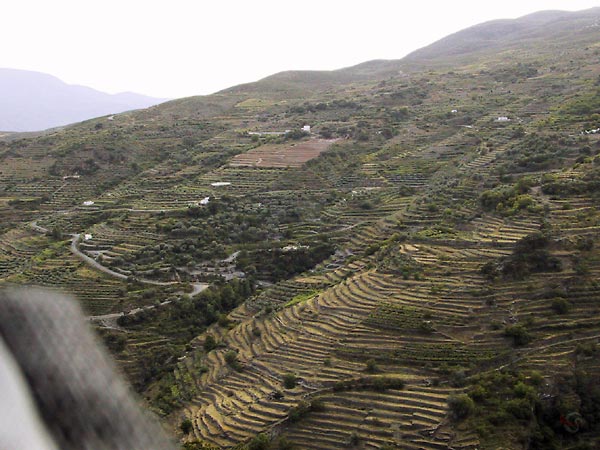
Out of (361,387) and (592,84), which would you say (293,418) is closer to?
(361,387)

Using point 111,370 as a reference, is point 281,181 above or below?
below

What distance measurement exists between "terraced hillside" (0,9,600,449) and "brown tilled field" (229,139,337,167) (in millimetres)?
299

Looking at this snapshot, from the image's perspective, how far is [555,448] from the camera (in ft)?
43.1

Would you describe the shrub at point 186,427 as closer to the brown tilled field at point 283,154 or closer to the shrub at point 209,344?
the shrub at point 209,344

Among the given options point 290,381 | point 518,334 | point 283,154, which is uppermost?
point 283,154

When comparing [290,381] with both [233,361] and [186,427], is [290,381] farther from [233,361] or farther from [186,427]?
[186,427]

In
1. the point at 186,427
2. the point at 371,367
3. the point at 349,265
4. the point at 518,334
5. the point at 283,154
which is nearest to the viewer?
the point at 186,427

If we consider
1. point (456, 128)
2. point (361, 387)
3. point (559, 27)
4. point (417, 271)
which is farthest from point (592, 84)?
point (559, 27)

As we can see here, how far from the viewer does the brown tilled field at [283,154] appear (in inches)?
1678

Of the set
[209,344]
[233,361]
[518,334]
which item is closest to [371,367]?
[518,334]

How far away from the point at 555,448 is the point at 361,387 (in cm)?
544

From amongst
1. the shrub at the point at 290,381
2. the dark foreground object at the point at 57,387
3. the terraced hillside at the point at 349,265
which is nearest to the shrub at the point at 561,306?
the terraced hillside at the point at 349,265

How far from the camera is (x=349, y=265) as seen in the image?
24469mm

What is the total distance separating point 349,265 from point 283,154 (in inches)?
870
